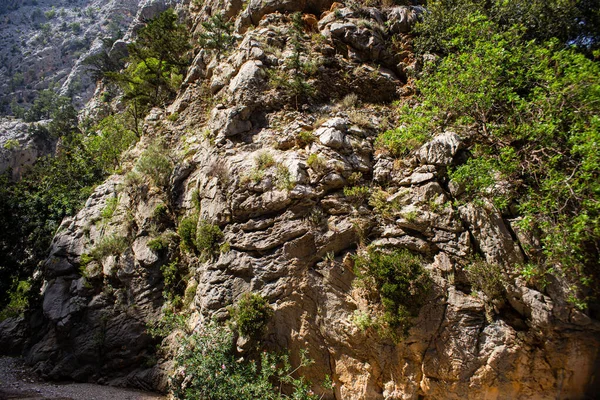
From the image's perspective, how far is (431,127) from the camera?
377 inches

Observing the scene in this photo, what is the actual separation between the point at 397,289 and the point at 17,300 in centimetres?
1884

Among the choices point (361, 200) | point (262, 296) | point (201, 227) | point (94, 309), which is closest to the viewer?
point (262, 296)

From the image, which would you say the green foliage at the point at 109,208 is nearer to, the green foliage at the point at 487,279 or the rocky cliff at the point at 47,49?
the green foliage at the point at 487,279

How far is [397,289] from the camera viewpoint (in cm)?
755

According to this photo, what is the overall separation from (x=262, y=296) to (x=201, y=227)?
3533 mm

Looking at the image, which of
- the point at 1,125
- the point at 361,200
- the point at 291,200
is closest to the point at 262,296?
the point at 291,200

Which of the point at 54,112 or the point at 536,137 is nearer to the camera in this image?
the point at 536,137

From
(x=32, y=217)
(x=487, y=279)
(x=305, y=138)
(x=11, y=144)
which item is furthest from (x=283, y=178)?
(x=11, y=144)

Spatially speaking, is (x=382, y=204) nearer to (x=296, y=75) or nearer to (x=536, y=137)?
(x=536, y=137)

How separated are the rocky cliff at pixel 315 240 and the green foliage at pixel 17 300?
724mm

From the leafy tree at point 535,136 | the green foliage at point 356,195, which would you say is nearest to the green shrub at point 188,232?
the green foliage at point 356,195

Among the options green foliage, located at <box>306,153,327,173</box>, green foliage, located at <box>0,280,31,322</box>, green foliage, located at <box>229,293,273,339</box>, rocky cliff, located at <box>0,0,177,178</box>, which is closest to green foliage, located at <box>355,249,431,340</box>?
green foliage, located at <box>229,293,273,339</box>

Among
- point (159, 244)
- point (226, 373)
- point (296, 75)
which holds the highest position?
point (296, 75)

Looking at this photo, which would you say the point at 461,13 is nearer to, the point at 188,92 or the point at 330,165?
the point at 330,165
